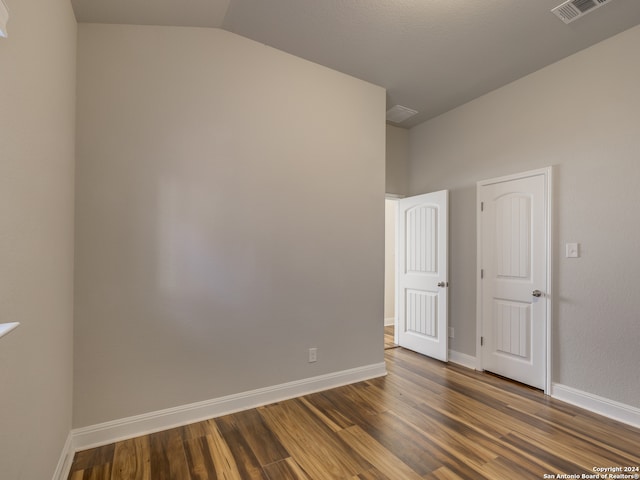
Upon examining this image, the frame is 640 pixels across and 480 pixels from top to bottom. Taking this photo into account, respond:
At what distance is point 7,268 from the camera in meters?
1.09

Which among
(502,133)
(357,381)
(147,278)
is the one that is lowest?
(357,381)

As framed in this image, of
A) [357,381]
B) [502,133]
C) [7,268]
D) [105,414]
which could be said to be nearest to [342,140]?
[502,133]

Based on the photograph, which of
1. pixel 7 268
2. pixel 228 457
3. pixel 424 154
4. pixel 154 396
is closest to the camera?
pixel 7 268

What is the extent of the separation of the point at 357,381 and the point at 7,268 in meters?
2.77

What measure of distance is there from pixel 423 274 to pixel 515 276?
1027 millimetres

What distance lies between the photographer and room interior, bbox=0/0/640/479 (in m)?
1.91

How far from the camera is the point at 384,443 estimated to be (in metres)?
2.04

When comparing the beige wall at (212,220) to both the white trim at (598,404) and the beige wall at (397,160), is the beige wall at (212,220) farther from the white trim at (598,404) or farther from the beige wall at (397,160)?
the white trim at (598,404)

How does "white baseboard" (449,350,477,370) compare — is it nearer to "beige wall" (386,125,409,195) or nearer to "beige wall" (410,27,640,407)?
"beige wall" (410,27,640,407)

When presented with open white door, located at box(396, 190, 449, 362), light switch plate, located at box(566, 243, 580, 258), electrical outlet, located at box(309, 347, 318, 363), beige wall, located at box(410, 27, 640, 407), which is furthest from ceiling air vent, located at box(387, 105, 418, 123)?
electrical outlet, located at box(309, 347, 318, 363)

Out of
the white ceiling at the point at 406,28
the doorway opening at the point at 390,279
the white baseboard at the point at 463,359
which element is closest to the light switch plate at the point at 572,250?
the white baseboard at the point at 463,359

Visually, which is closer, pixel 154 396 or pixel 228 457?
pixel 228 457

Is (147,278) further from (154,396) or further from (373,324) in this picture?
(373,324)

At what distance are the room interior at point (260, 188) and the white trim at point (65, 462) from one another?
2.4 inches
